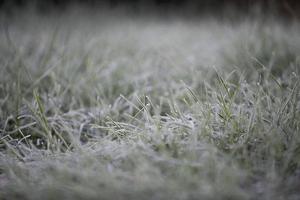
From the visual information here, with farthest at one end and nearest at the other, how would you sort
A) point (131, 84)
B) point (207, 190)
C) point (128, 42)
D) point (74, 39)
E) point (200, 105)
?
point (128, 42)
point (74, 39)
point (131, 84)
point (200, 105)
point (207, 190)

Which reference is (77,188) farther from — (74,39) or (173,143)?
(74,39)

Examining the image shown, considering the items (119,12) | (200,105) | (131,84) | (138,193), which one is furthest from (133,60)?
(119,12)

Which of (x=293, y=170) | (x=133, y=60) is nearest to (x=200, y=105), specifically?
(x=293, y=170)

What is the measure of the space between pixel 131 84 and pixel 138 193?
87 centimetres

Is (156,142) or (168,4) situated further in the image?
(168,4)

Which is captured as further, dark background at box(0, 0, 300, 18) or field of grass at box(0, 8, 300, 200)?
dark background at box(0, 0, 300, 18)

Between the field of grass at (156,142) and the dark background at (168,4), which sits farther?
the dark background at (168,4)

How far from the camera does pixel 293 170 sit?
2.38ft

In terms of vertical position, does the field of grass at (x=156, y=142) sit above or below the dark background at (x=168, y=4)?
below

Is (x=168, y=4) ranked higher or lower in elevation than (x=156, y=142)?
higher

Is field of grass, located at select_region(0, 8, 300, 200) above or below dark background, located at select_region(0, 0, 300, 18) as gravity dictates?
below

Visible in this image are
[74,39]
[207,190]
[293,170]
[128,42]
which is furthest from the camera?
[128,42]

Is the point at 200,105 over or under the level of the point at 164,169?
over

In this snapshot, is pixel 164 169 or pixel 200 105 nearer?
pixel 164 169
